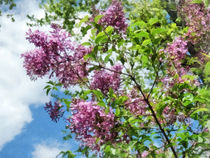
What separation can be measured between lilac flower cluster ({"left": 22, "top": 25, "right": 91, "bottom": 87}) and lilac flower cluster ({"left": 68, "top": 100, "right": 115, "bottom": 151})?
0.53 m

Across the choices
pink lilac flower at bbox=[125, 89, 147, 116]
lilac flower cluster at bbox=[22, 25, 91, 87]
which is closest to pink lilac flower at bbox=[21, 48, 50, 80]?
lilac flower cluster at bbox=[22, 25, 91, 87]

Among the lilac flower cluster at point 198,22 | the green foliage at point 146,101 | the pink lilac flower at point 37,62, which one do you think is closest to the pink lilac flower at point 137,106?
the green foliage at point 146,101

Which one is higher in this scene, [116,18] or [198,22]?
[198,22]

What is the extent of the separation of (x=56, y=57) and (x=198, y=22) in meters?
2.31

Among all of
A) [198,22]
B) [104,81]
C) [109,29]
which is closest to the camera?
[109,29]

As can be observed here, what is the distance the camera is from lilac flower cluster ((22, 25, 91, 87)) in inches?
110

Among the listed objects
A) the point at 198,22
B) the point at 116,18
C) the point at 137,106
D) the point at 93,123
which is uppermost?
the point at 198,22

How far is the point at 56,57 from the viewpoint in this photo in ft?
9.20

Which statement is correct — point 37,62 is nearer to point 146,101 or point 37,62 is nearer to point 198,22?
point 146,101

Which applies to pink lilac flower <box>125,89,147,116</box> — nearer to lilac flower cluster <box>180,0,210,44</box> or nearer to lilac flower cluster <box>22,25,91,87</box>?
lilac flower cluster <box>22,25,91,87</box>

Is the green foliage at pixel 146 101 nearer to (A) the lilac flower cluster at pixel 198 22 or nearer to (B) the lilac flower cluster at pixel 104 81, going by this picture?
(B) the lilac flower cluster at pixel 104 81

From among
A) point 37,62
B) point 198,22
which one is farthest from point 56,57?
point 198,22

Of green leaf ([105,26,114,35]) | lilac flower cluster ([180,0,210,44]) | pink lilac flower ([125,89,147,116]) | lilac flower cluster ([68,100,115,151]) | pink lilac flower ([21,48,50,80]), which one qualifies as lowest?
lilac flower cluster ([68,100,115,151])

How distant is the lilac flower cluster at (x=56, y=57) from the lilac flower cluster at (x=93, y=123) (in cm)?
53
